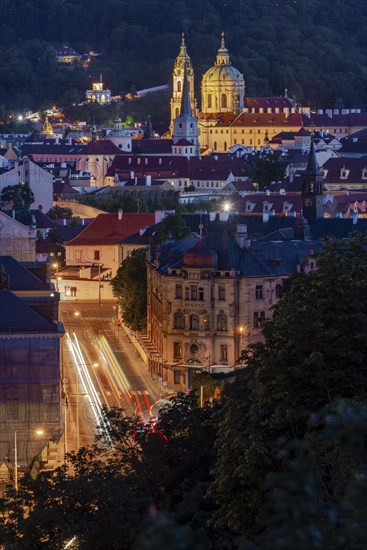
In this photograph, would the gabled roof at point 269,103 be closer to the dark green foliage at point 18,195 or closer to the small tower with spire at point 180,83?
the small tower with spire at point 180,83

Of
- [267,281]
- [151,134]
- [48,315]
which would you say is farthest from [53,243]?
[151,134]

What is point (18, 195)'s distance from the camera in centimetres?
7669

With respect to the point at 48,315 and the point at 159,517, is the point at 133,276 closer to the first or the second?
the point at 48,315

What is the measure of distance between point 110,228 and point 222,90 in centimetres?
9763

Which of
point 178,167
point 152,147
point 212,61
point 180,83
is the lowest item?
point 178,167

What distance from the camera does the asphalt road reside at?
34250 millimetres

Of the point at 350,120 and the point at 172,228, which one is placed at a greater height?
the point at 350,120

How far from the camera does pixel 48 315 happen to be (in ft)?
116

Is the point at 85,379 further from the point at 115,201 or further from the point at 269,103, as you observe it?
the point at 269,103

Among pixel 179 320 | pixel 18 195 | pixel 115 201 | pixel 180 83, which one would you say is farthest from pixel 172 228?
pixel 180 83

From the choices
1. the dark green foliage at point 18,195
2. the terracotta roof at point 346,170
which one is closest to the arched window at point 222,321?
the dark green foliage at point 18,195

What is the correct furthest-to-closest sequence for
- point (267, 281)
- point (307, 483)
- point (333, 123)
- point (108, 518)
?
point (333, 123) < point (267, 281) < point (108, 518) < point (307, 483)

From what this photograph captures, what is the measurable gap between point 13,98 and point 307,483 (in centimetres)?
16484

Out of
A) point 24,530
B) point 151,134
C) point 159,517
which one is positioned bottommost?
point 24,530
